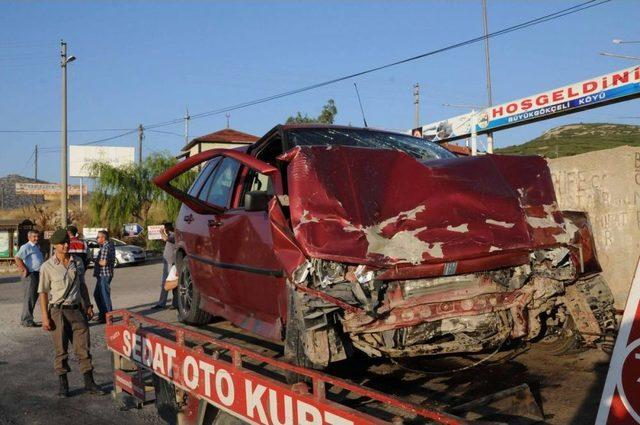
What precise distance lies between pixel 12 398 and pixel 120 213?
32197 mm

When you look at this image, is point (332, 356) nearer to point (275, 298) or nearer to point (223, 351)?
point (275, 298)

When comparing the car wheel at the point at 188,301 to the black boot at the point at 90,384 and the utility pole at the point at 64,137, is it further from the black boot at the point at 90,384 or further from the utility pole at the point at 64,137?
the utility pole at the point at 64,137

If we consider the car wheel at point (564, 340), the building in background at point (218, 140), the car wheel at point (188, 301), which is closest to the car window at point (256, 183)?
the car wheel at point (188, 301)

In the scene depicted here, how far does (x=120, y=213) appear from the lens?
3750 cm

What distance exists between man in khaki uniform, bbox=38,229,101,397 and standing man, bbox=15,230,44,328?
5.33 meters

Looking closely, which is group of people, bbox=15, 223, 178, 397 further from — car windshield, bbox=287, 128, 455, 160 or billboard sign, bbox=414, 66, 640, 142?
billboard sign, bbox=414, 66, 640, 142

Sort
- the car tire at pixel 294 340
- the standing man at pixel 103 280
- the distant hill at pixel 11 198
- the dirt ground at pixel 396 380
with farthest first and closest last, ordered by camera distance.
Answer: the distant hill at pixel 11 198 → the standing man at pixel 103 280 → the car tire at pixel 294 340 → the dirt ground at pixel 396 380

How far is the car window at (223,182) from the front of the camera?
5.30m

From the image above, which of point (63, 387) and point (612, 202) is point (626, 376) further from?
point (63, 387)

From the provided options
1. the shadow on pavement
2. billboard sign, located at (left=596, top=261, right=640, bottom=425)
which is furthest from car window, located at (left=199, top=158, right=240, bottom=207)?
billboard sign, located at (left=596, top=261, right=640, bottom=425)

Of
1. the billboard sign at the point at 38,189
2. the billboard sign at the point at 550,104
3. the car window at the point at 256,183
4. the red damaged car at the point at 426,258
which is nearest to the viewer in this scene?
the red damaged car at the point at 426,258

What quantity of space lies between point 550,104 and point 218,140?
127ft

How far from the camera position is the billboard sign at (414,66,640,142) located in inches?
517

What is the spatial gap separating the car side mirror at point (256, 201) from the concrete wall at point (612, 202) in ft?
11.4
